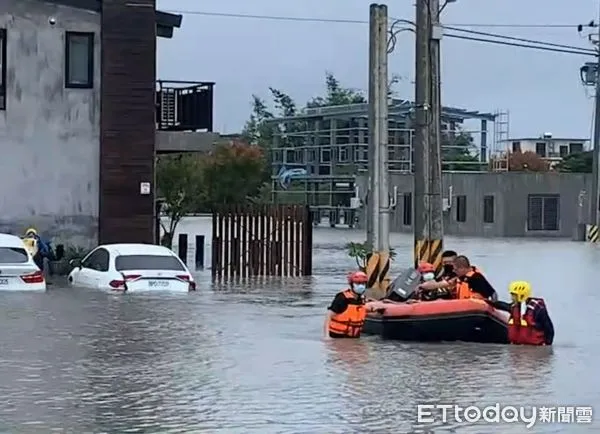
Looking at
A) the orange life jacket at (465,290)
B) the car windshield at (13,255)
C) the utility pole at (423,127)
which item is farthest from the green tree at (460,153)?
the orange life jacket at (465,290)

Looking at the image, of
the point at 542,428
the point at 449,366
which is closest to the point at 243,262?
the point at 449,366

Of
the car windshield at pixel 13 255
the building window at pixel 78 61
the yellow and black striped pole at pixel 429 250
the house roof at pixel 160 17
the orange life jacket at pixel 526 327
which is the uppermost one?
the house roof at pixel 160 17

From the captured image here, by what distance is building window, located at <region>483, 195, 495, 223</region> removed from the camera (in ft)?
252

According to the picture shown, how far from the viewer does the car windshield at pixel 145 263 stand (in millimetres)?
30062

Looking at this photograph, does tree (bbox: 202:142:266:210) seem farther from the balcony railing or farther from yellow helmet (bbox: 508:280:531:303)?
yellow helmet (bbox: 508:280:531:303)

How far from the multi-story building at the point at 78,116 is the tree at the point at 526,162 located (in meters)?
58.7

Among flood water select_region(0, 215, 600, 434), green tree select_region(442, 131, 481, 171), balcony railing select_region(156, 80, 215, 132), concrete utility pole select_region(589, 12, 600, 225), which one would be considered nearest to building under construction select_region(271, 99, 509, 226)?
green tree select_region(442, 131, 481, 171)

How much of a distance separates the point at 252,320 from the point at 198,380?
8211 mm

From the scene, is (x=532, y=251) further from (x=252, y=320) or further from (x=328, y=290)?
(x=252, y=320)

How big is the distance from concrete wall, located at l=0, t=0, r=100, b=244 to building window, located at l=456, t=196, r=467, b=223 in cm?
4320

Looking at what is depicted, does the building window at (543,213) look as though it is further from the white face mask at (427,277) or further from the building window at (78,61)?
the white face mask at (427,277)

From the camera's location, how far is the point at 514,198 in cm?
7594

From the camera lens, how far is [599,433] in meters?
12.8

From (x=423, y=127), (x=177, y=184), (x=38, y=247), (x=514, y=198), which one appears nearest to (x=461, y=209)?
(x=514, y=198)
